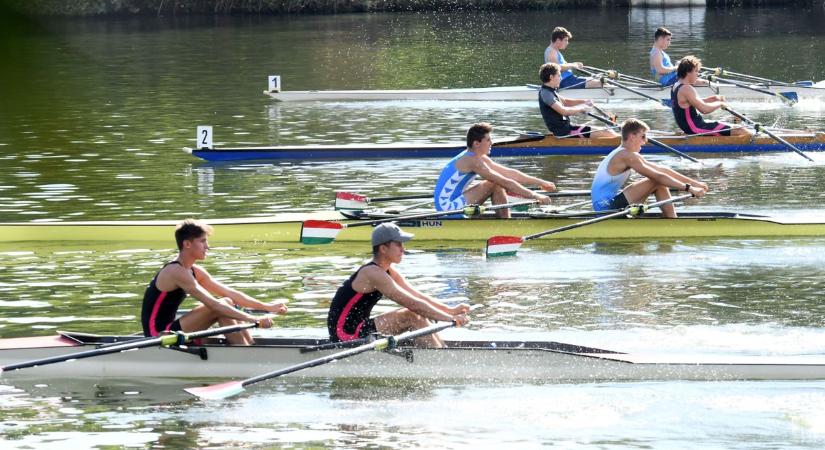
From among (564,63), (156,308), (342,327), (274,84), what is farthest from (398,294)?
(274,84)

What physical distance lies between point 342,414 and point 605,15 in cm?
5178

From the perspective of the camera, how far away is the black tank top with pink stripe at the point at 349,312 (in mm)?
11438

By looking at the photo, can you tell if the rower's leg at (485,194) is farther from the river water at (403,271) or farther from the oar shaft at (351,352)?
the oar shaft at (351,352)

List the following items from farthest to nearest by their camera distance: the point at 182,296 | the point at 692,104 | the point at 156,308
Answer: the point at 692,104
the point at 182,296
the point at 156,308

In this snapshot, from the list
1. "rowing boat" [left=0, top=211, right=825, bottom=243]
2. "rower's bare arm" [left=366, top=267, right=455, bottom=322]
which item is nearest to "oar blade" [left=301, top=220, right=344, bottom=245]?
"rowing boat" [left=0, top=211, right=825, bottom=243]

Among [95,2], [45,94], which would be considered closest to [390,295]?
[45,94]

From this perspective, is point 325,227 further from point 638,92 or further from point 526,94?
point 526,94


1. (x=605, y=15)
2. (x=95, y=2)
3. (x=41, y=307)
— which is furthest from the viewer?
(x=95, y=2)

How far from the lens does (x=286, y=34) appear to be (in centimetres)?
5578

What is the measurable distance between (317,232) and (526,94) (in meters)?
15.8

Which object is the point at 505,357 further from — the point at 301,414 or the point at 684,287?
the point at 684,287

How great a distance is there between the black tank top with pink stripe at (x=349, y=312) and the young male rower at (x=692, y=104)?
11315mm

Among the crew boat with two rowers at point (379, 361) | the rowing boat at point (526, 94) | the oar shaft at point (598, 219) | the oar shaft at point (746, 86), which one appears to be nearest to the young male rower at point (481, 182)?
the oar shaft at point (598, 219)

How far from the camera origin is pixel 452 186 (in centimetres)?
1675
